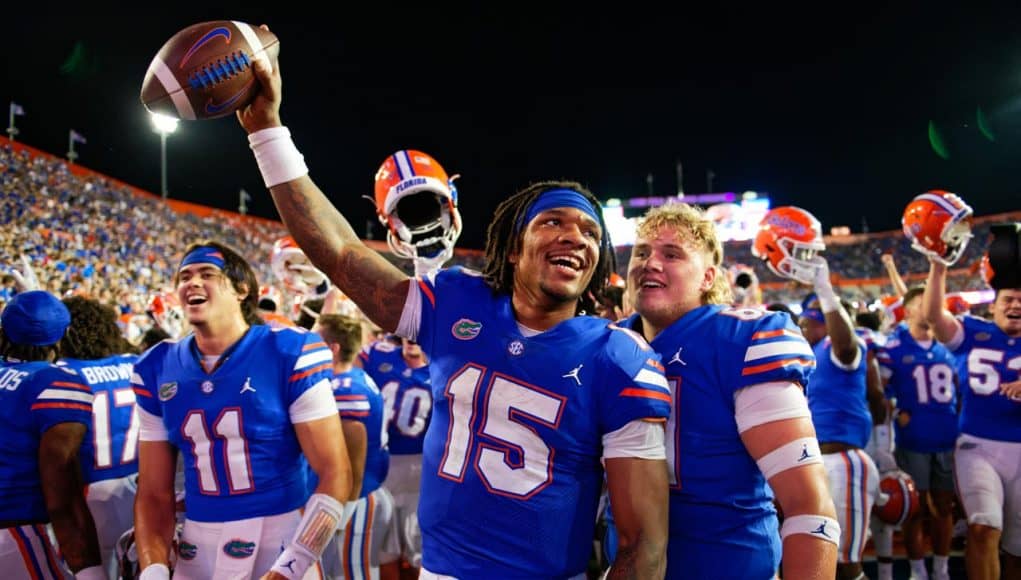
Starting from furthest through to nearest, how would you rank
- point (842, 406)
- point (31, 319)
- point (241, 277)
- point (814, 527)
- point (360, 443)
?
point (842, 406), point (360, 443), point (31, 319), point (241, 277), point (814, 527)

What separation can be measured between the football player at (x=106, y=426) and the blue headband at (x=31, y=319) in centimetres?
60

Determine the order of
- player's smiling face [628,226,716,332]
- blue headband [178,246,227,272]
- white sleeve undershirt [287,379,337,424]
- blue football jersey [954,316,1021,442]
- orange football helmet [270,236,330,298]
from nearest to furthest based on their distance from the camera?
player's smiling face [628,226,716,332] < white sleeve undershirt [287,379,337,424] < blue headband [178,246,227,272] < blue football jersey [954,316,1021,442] < orange football helmet [270,236,330,298]

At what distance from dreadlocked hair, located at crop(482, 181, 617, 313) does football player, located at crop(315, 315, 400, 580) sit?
2.00m

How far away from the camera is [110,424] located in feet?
12.9

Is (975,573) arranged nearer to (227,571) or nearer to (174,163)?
(227,571)

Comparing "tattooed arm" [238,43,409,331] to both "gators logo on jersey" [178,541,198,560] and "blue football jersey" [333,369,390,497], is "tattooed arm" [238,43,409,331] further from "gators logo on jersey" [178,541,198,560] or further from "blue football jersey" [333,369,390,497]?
"blue football jersey" [333,369,390,497]

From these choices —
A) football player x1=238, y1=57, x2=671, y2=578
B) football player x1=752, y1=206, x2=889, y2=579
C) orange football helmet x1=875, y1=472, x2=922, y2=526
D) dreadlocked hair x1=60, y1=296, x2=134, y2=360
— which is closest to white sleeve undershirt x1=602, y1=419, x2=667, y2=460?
football player x1=238, y1=57, x2=671, y2=578

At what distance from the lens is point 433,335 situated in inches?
76.9

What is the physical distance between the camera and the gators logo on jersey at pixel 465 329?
1889 millimetres

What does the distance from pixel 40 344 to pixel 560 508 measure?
2.77 meters

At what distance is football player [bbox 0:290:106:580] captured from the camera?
2959 mm

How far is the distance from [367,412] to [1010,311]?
426 centimetres

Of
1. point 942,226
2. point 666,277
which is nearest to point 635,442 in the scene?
point 666,277

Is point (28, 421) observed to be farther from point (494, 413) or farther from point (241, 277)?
point (494, 413)
